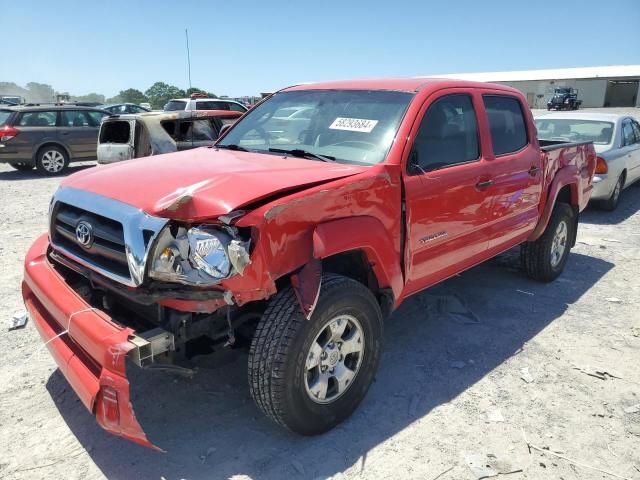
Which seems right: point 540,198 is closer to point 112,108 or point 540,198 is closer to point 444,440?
point 444,440

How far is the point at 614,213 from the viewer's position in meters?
8.73

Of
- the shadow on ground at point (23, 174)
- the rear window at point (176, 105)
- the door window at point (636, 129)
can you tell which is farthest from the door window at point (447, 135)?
the rear window at point (176, 105)

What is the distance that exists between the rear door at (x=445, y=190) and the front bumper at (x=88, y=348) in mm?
1761

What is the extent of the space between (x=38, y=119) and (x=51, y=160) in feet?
3.30

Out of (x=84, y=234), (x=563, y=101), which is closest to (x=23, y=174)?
(x=84, y=234)

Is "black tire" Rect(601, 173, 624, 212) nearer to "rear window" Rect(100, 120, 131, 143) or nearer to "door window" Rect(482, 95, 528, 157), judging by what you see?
"door window" Rect(482, 95, 528, 157)

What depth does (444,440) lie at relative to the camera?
9.40 ft

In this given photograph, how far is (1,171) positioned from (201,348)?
13.2m

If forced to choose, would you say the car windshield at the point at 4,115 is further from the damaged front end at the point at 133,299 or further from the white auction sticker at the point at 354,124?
the white auction sticker at the point at 354,124

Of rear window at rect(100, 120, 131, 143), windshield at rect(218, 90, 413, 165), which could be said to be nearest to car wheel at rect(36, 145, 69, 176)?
rear window at rect(100, 120, 131, 143)

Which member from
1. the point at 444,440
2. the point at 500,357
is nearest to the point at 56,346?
the point at 444,440

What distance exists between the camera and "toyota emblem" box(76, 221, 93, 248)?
272 cm

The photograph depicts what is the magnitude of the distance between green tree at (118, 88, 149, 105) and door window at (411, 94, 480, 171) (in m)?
63.2

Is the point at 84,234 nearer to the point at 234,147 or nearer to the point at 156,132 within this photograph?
the point at 234,147
